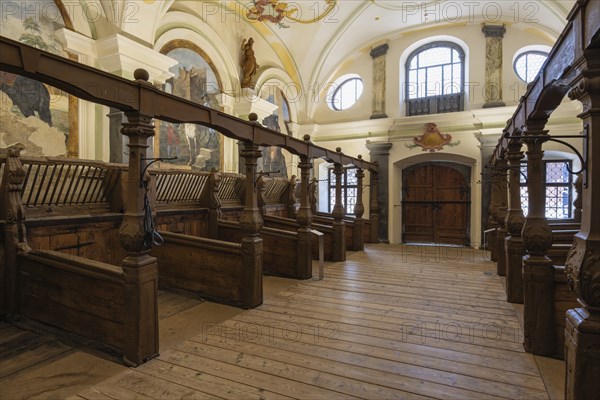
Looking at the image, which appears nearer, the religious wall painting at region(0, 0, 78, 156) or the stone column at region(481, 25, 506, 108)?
the religious wall painting at region(0, 0, 78, 156)

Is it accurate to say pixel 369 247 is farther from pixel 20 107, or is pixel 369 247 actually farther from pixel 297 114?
pixel 20 107

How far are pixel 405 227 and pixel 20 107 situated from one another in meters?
10.3

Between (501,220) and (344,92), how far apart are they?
784 cm

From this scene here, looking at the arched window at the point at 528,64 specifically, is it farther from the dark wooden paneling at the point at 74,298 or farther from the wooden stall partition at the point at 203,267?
the dark wooden paneling at the point at 74,298

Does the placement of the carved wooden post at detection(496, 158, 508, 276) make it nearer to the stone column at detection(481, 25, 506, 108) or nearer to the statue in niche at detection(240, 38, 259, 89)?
Result: the stone column at detection(481, 25, 506, 108)

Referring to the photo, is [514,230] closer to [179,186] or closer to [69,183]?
[179,186]

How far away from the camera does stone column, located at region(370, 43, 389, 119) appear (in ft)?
38.5

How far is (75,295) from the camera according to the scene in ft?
11.1

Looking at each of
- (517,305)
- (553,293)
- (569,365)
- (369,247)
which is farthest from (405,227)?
(569,365)

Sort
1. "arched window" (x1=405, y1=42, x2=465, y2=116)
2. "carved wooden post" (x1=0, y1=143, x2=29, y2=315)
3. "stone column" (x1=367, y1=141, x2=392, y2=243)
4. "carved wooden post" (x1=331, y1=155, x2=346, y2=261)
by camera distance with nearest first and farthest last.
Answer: "carved wooden post" (x1=0, y1=143, x2=29, y2=315) → "carved wooden post" (x1=331, y1=155, x2=346, y2=261) → "arched window" (x1=405, y1=42, x2=465, y2=116) → "stone column" (x1=367, y1=141, x2=392, y2=243)

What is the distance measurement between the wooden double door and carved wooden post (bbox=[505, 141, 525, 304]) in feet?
21.0

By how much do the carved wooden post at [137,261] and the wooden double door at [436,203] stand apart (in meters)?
9.78

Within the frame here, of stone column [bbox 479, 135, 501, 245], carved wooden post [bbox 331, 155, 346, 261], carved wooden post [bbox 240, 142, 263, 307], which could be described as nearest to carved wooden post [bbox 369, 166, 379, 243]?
stone column [bbox 479, 135, 501, 245]

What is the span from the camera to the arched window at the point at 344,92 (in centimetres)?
1258
